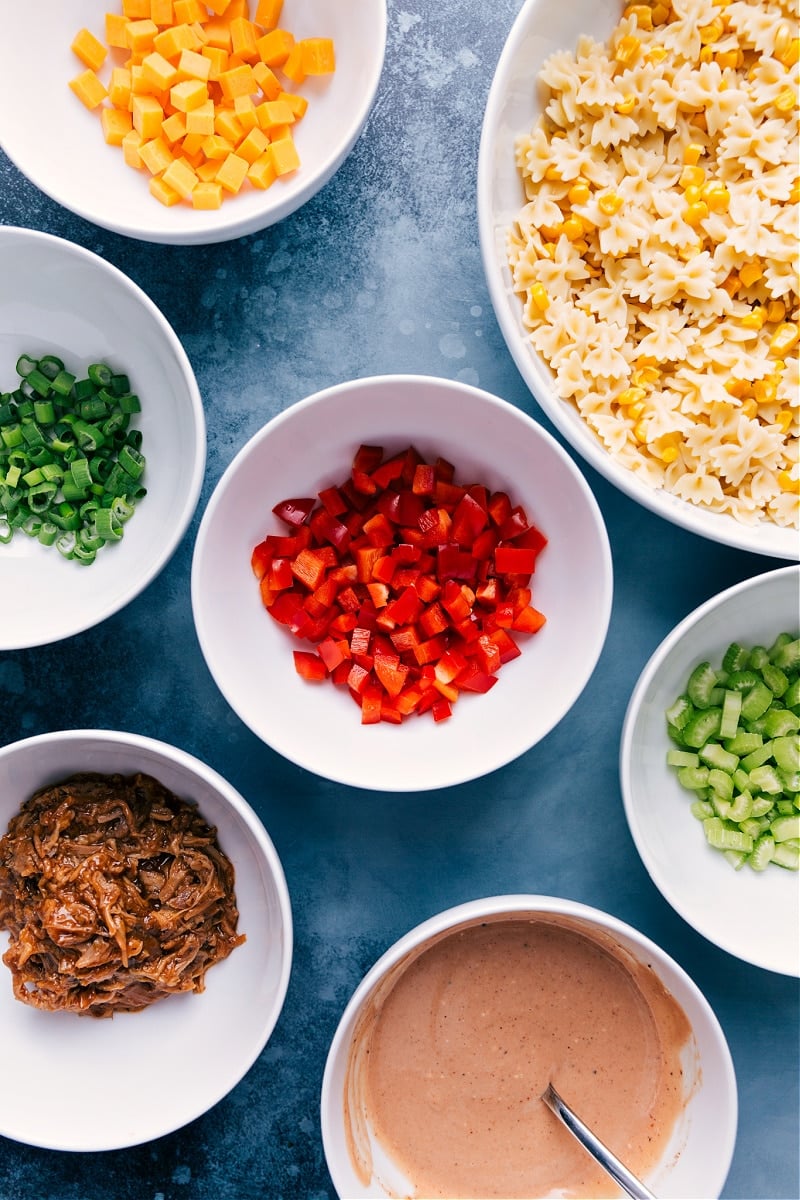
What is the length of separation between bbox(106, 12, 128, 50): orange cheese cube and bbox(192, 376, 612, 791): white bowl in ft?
3.15

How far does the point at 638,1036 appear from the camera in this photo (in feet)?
6.67

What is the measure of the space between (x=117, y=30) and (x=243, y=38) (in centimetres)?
29

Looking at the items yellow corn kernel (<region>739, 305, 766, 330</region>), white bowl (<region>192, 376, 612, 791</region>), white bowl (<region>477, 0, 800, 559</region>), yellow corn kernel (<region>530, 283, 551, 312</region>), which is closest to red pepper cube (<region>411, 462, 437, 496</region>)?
white bowl (<region>192, 376, 612, 791</region>)

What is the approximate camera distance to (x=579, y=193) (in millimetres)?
1780

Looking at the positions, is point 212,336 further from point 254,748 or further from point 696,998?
point 696,998

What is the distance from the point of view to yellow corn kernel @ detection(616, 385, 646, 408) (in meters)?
1.80

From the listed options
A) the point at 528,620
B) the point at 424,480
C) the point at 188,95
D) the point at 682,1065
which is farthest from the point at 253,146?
the point at 682,1065

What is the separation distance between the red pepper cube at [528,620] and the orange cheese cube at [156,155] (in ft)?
4.16

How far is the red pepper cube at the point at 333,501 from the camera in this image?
192cm

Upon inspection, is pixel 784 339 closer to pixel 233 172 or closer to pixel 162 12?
pixel 233 172

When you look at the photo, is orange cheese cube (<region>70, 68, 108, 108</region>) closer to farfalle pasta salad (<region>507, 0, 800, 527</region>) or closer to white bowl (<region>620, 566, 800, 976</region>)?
farfalle pasta salad (<region>507, 0, 800, 527</region>)

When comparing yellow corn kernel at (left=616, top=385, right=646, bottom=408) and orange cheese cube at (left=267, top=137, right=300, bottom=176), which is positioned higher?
orange cheese cube at (left=267, top=137, right=300, bottom=176)

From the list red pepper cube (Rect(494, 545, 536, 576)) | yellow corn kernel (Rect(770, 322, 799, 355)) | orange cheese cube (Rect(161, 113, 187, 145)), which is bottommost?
red pepper cube (Rect(494, 545, 536, 576))

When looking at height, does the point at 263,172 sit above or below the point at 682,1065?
above
